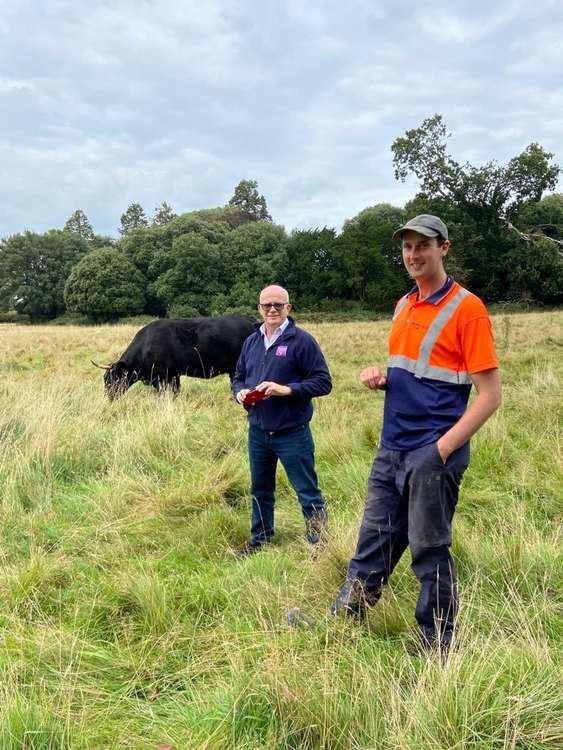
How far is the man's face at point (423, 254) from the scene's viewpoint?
7.91ft

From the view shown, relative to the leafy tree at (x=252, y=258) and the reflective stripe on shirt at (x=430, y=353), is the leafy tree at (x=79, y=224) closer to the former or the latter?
the leafy tree at (x=252, y=258)

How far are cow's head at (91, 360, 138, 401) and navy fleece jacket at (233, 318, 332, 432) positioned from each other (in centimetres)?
549

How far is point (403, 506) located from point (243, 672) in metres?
1.11

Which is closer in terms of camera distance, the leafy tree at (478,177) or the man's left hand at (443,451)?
the man's left hand at (443,451)

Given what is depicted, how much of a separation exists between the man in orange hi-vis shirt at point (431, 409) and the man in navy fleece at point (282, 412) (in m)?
1.20

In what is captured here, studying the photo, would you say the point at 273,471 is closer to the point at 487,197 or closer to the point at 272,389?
the point at 272,389

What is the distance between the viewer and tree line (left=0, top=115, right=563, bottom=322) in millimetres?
42562

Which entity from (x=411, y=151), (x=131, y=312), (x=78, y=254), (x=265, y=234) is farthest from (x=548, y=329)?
(x=78, y=254)

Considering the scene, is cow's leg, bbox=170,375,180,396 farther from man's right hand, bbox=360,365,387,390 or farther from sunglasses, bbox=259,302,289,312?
man's right hand, bbox=360,365,387,390

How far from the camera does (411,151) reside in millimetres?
40500

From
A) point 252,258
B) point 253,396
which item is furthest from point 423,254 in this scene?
point 252,258

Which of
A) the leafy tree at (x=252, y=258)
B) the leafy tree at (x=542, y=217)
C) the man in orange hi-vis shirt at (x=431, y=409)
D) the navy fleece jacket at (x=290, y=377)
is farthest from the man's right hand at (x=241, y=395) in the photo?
the leafy tree at (x=542, y=217)

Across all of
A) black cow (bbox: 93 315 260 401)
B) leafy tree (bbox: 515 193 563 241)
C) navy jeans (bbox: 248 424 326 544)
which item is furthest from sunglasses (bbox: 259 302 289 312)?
leafy tree (bbox: 515 193 563 241)

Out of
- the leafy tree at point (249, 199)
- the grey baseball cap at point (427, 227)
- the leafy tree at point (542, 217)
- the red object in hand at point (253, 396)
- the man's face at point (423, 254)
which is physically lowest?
the red object in hand at point (253, 396)
